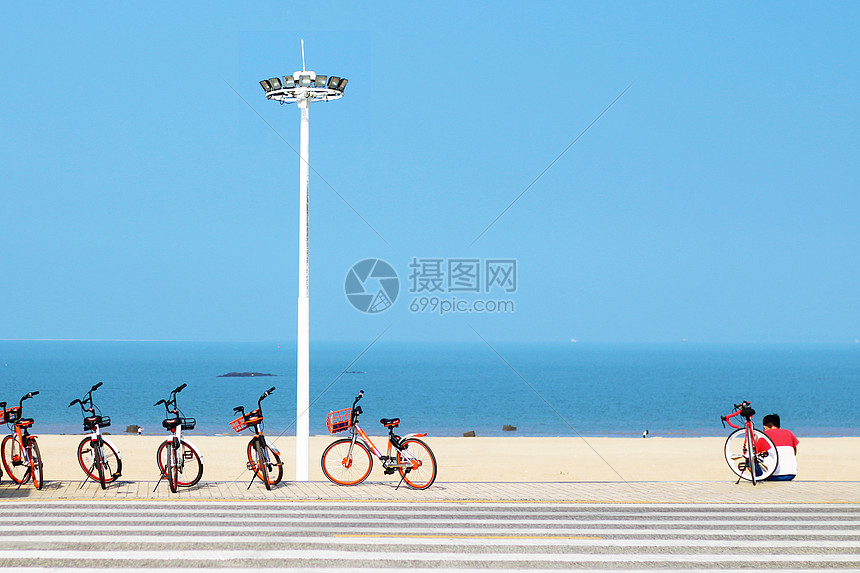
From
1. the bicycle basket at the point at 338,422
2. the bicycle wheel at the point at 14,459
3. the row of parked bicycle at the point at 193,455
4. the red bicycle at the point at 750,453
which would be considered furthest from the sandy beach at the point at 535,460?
the red bicycle at the point at 750,453

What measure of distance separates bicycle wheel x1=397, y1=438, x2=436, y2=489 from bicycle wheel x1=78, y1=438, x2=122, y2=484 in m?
4.15

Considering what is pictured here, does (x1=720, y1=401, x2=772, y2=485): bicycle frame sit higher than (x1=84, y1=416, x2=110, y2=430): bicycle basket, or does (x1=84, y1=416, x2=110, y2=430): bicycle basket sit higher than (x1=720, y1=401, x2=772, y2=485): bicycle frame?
(x1=84, y1=416, x2=110, y2=430): bicycle basket

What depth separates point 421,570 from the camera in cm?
835

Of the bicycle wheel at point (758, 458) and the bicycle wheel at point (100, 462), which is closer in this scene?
the bicycle wheel at point (100, 462)

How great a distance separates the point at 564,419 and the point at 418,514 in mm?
59324

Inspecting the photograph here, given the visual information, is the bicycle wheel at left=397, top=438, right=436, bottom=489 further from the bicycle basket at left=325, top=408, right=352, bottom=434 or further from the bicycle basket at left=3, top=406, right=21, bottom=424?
the bicycle basket at left=3, top=406, right=21, bottom=424

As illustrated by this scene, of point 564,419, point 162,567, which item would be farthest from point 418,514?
point 564,419

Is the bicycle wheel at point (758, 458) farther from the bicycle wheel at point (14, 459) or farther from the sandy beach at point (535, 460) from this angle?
the bicycle wheel at point (14, 459)

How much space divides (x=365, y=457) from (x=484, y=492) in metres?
1.90

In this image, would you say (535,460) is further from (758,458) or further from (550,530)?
(550,530)

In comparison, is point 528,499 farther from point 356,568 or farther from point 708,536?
point 356,568

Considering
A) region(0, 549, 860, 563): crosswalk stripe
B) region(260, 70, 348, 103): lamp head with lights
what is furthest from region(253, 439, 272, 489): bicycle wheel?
region(260, 70, 348, 103): lamp head with lights

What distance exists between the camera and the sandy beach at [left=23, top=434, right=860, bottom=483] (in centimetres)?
2025

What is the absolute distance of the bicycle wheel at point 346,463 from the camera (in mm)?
13688
